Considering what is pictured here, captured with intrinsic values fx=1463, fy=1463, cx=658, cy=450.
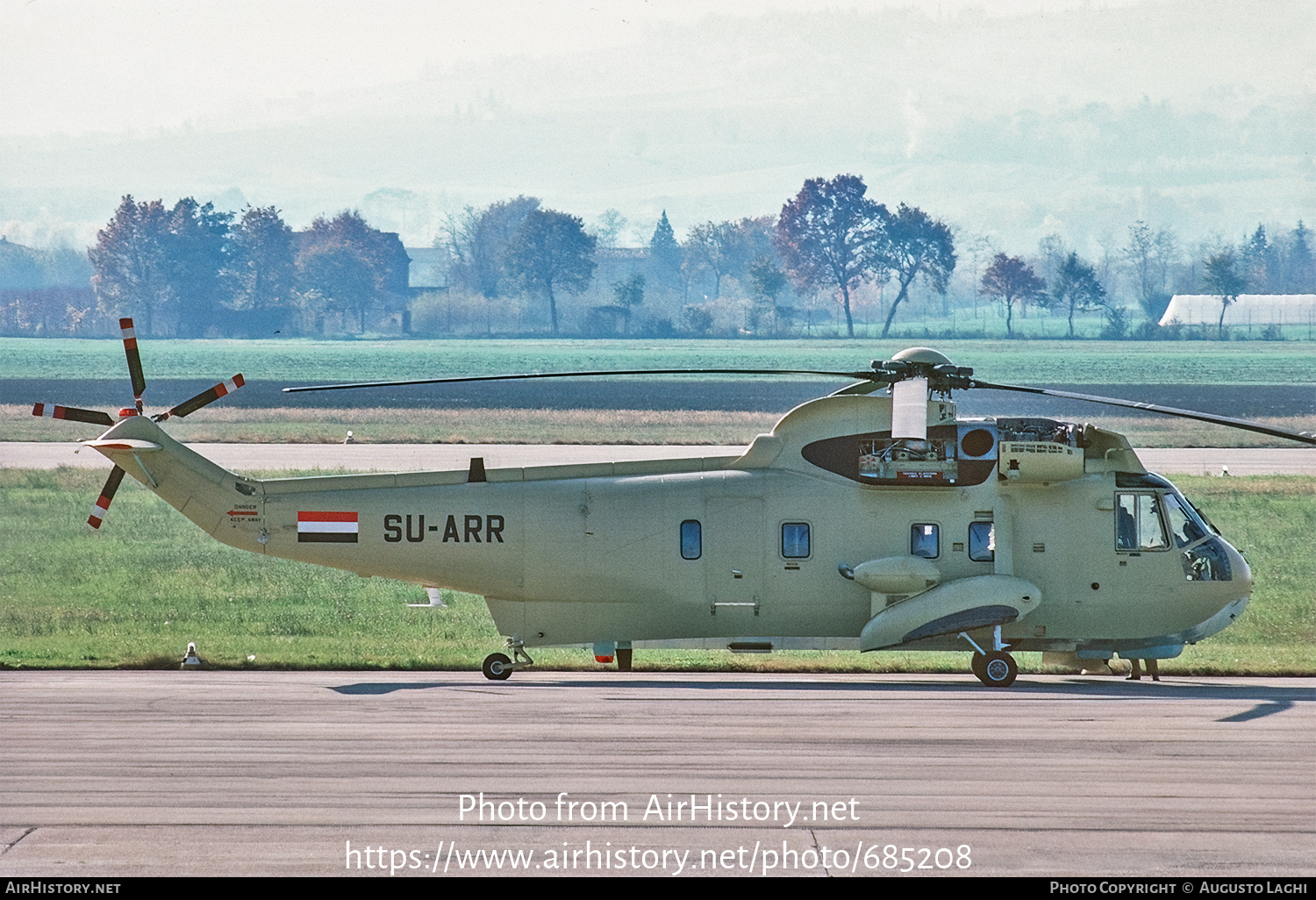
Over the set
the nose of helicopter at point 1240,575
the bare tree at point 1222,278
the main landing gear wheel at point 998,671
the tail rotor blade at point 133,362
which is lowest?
the main landing gear wheel at point 998,671

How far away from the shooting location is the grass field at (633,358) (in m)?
106

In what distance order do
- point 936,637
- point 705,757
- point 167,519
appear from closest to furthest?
point 705,757 < point 936,637 < point 167,519

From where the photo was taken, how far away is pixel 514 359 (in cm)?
13888

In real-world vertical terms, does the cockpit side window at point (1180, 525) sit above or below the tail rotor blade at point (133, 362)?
below

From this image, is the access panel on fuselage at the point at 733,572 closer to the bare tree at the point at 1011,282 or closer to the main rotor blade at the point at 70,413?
the main rotor blade at the point at 70,413

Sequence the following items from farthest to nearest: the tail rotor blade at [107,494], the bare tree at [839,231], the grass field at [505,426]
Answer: the bare tree at [839,231], the grass field at [505,426], the tail rotor blade at [107,494]

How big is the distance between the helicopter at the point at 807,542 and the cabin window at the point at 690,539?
15 millimetres

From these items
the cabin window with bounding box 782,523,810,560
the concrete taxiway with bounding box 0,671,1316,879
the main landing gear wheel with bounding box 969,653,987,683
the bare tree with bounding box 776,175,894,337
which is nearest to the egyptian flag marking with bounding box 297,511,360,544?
the concrete taxiway with bounding box 0,671,1316,879

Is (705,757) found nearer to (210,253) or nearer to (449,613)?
(449,613)

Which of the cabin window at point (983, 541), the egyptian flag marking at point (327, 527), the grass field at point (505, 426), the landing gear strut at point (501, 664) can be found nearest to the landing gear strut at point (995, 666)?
the cabin window at point (983, 541)

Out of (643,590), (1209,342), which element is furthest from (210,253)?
(643,590)

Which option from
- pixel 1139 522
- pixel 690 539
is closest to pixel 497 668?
pixel 690 539

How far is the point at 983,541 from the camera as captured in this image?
57.1 ft
